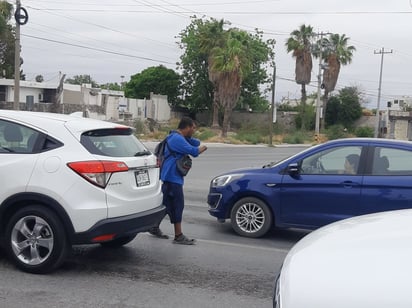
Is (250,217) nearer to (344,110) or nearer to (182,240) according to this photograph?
(182,240)

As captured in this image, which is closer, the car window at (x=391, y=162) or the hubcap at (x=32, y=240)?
the hubcap at (x=32, y=240)

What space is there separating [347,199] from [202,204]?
424 cm

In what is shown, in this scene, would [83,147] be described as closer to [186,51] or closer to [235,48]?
[235,48]

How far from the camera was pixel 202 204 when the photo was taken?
436 inches

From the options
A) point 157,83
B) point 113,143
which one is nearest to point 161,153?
point 113,143

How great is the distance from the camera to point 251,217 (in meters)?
7.97

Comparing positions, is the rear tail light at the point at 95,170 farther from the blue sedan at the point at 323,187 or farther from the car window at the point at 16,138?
the blue sedan at the point at 323,187

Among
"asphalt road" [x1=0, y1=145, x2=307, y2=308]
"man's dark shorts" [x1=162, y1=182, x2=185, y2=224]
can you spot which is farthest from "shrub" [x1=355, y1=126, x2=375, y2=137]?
"man's dark shorts" [x1=162, y1=182, x2=185, y2=224]

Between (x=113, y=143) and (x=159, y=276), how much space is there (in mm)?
1509

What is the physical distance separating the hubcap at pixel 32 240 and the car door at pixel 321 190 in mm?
3384

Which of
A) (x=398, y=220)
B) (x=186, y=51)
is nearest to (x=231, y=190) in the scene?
(x=398, y=220)

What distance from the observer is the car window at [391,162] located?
721 centimetres

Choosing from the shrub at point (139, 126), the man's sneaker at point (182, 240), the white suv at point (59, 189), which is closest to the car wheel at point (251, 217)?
the man's sneaker at point (182, 240)

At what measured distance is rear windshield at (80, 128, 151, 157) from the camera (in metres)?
5.77
